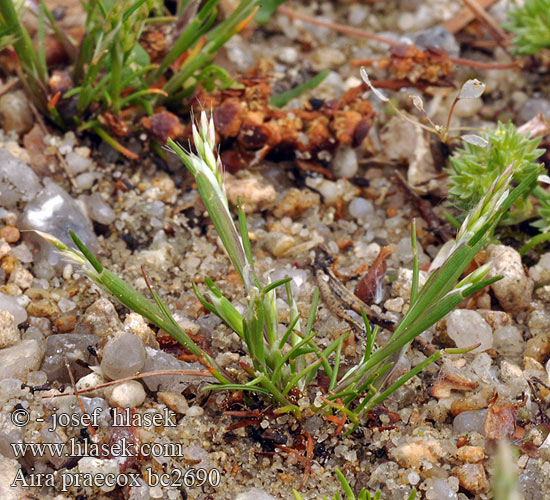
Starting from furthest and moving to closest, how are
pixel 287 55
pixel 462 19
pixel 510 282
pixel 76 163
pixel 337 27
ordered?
pixel 462 19 < pixel 337 27 < pixel 287 55 < pixel 76 163 < pixel 510 282

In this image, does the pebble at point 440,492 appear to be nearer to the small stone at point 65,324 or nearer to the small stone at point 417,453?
the small stone at point 417,453

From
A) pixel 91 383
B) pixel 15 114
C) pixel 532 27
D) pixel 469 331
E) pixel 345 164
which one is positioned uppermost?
pixel 532 27

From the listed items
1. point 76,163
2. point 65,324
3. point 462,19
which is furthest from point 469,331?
point 462,19

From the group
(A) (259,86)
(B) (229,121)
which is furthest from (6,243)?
(A) (259,86)

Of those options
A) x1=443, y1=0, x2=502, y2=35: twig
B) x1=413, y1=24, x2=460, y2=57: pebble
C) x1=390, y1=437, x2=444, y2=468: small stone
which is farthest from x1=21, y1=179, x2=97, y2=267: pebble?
x1=443, y1=0, x2=502, y2=35: twig

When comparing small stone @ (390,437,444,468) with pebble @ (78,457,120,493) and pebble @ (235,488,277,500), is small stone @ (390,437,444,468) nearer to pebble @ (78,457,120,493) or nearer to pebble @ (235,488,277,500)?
pebble @ (235,488,277,500)

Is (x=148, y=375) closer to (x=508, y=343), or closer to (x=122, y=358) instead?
(x=122, y=358)
